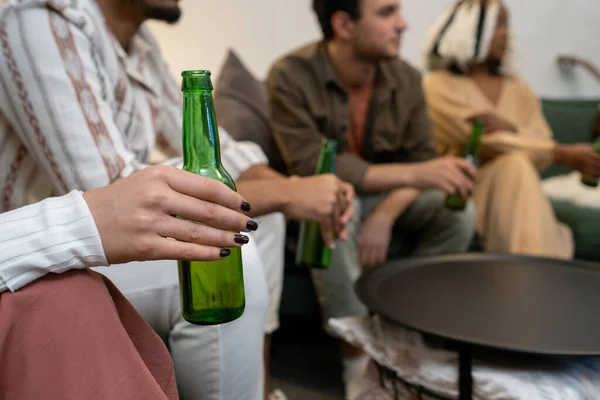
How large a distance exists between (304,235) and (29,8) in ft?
2.13

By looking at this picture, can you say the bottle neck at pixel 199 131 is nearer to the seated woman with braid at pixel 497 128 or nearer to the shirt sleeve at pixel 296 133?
the shirt sleeve at pixel 296 133

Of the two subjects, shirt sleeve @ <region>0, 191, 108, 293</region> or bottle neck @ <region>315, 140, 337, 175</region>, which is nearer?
shirt sleeve @ <region>0, 191, 108, 293</region>

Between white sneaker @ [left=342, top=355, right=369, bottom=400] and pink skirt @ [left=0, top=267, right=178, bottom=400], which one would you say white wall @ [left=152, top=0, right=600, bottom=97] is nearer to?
white sneaker @ [left=342, top=355, right=369, bottom=400]

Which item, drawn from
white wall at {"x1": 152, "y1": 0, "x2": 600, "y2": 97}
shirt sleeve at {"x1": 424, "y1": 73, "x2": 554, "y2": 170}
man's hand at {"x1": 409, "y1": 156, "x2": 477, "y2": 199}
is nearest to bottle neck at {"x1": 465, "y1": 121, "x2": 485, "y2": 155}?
man's hand at {"x1": 409, "y1": 156, "x2": 477, "y2": 199}

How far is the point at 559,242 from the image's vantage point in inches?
67.1

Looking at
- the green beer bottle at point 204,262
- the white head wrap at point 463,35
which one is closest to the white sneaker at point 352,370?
the green beer bottle at point 204,262

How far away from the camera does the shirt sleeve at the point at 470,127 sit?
1841 mm

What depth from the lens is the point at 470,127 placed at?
6.25 ft

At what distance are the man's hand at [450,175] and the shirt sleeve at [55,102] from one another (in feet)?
2.85

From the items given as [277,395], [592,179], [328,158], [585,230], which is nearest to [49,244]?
[328,158]

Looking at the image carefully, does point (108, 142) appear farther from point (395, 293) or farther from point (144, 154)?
point (395, 293)

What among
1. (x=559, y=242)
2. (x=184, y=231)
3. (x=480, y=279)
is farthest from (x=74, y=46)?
(x=559, y=242)

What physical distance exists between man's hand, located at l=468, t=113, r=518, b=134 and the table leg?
1281 millimetres

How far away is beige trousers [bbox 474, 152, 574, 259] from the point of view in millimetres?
1610
